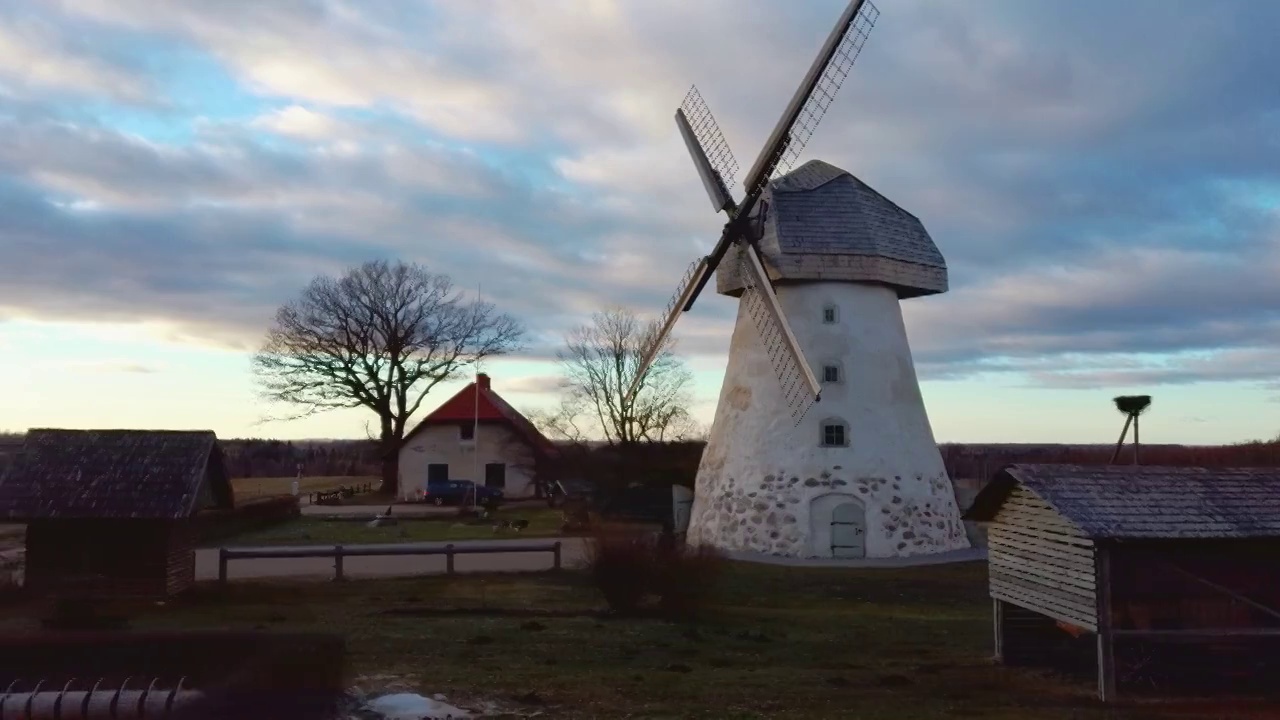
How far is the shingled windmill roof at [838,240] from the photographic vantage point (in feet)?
88.6

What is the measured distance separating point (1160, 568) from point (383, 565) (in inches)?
643

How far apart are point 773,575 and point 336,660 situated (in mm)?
15038

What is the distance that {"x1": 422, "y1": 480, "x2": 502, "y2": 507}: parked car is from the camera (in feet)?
146

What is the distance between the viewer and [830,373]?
2725 centimetres

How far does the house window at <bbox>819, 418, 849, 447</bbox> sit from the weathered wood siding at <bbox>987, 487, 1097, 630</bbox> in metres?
12.1

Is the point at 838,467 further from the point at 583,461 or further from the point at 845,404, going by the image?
the point at 583,461

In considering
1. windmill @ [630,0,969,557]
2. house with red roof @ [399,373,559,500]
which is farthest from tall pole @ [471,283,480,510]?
windmill @ [630,0,969,557]

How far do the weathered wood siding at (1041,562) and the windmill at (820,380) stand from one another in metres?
11.8

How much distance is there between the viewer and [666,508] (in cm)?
3338

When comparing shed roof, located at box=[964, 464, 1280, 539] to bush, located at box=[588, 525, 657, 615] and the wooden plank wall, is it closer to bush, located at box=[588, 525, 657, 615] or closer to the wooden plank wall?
bush, located at box=[588, 525, 657, 615]

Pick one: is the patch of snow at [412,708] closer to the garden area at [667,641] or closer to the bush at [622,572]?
the garden area at [667,641]

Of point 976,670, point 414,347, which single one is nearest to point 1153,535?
point 976,670

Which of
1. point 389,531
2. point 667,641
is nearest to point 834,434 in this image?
point 667,641

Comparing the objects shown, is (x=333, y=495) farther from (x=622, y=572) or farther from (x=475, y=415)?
(x=622, y=572)
